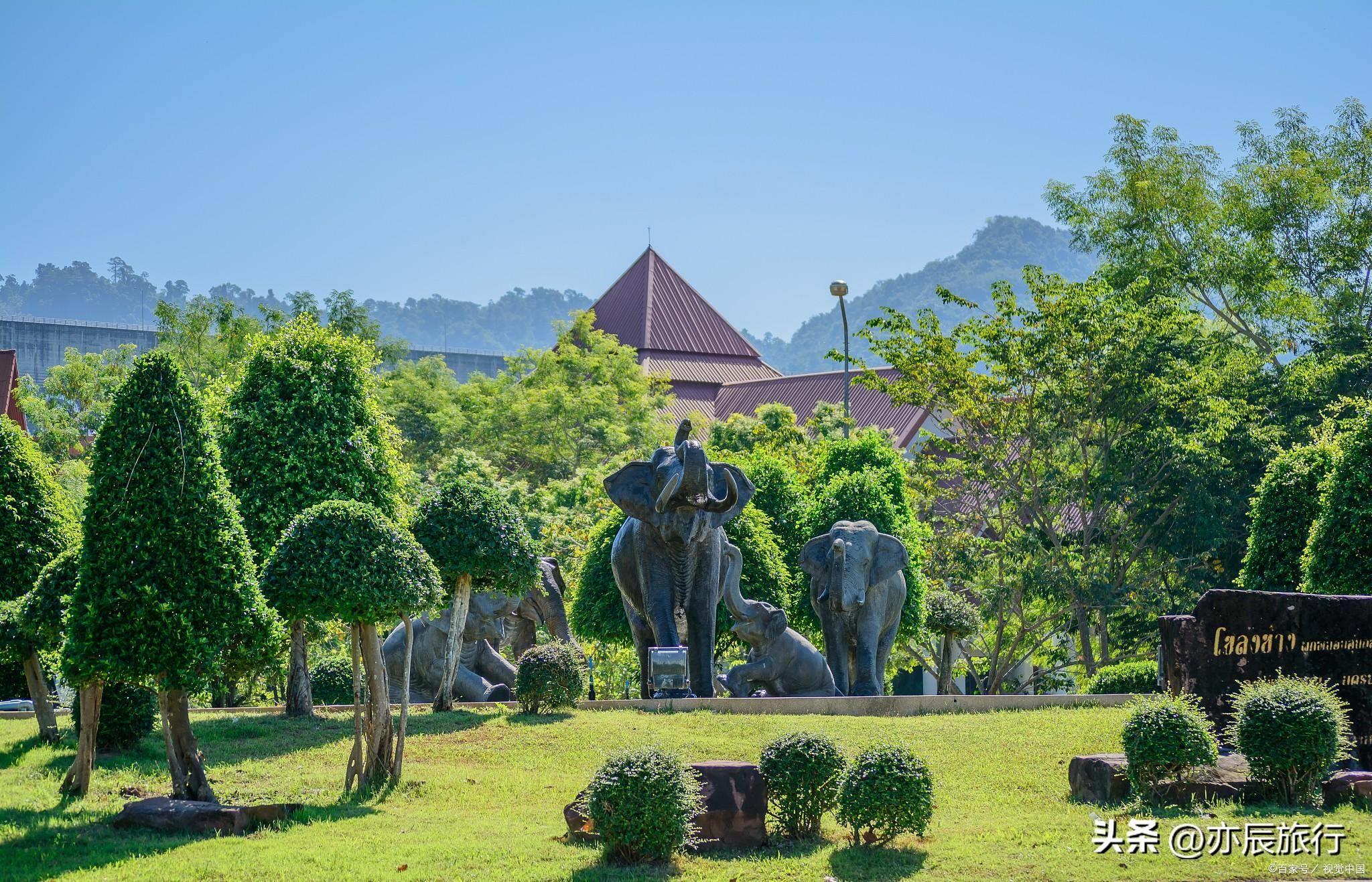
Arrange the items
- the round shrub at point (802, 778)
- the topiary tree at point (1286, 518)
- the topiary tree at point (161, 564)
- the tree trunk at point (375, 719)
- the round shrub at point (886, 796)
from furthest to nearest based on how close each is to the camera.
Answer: the topiary tree at point (1286, 518), the tree trunk at point (375, 719), the topiary tree at point (161, 564), the round shrub at point (802, 778), the round shrub at point (886, 796)

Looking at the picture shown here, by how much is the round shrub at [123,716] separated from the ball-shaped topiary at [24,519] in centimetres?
161

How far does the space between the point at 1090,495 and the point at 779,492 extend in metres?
8.89

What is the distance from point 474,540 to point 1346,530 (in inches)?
386

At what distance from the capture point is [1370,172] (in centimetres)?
3588

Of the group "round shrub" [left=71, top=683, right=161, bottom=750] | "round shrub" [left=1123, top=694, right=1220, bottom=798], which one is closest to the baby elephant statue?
"round shrub" [left=71, top=683, right=161, bottom=750]

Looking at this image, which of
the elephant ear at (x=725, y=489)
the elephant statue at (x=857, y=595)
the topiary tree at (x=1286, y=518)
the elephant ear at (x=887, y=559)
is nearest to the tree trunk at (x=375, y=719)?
the elephant ear at (x=725, y=489)

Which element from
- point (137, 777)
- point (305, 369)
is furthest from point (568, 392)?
point (137, 777)

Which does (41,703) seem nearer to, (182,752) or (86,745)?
(86,745)

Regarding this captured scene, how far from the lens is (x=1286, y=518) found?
19.1m

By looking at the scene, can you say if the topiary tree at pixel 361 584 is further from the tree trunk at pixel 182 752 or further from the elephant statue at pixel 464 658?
the elephant statue at pixel 464 658

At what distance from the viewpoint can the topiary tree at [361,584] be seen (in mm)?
12383

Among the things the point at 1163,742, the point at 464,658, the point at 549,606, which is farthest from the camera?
the point at 549,606

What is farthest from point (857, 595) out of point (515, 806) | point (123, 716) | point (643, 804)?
point (643, 804)

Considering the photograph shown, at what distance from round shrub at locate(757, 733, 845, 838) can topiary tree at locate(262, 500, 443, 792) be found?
3704 millimetres
